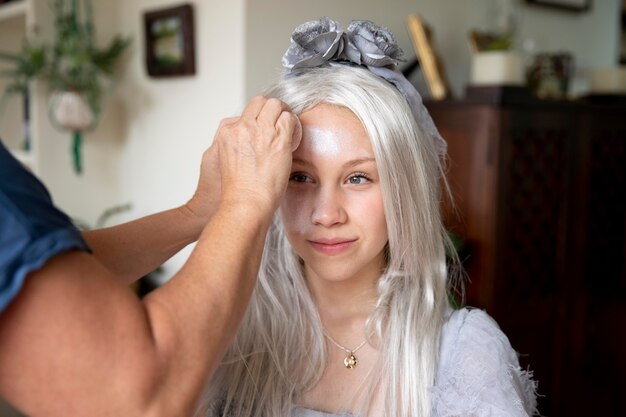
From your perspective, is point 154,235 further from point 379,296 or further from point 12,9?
point 12,9

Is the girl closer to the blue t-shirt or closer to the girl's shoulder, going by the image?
the girl's shoulder

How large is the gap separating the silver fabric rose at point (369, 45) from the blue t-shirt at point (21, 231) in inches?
26.5

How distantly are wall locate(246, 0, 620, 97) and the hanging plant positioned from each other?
70 centimetres

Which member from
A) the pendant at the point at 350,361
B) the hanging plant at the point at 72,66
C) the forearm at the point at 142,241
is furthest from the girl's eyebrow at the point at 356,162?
the hanging plant at the point at 72,66

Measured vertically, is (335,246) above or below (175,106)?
below

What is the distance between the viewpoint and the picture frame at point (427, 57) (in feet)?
6.98

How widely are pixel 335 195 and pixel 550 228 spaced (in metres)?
1.42

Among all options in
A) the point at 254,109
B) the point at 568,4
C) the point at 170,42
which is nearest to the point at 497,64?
the point at 568,4

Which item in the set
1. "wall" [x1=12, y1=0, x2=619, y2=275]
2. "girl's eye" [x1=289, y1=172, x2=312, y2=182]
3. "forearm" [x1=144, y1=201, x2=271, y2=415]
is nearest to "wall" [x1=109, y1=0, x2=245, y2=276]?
"wall" [x1=12, y1=0, x2=619, y2=275]

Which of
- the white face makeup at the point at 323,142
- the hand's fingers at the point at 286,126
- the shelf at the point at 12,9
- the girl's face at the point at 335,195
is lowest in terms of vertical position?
the girl's face at the point at 335,195

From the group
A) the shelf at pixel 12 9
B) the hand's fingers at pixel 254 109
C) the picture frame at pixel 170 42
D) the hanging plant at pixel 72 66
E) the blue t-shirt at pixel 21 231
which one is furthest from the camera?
the shelf at pixel 12 9

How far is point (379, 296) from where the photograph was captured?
1186 mm

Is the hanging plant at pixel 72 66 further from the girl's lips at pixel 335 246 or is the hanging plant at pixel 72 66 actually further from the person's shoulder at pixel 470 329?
the person's shoulder at pixel 470 329

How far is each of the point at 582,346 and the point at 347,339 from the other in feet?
5.21
